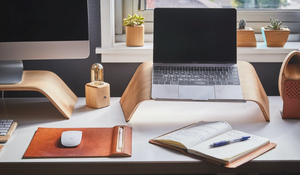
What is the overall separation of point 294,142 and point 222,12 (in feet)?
1.74

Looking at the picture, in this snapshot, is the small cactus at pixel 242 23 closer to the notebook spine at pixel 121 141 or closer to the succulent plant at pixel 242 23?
the succulent plant at pixel 242 23

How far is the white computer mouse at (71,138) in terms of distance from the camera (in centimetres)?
93

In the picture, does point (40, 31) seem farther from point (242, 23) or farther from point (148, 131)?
point (242, 23)

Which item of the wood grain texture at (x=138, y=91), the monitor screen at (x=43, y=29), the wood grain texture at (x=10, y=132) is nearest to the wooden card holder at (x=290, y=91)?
the wood grain texture at (x=138, y=91)

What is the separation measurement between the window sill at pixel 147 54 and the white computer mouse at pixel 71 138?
1.79ft

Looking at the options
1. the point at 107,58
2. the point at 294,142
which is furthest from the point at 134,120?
the point at 294,142

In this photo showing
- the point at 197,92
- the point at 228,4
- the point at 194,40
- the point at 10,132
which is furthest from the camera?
the point at 228,4

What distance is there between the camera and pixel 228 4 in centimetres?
163

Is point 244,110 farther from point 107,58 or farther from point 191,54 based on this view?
point 107,58

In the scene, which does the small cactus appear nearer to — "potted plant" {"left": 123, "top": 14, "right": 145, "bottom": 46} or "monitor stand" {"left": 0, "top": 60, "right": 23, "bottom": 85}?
"potted plant" {"left": 123, "top": 14, "right": 145, "bottom": 46}

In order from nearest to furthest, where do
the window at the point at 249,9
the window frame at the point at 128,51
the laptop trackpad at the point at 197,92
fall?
the laptop trackpad at the point at 197,92 → the window frame at the point at 128,51 → the window at the point at 249,9

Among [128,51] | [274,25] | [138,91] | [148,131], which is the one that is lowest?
[148,131]

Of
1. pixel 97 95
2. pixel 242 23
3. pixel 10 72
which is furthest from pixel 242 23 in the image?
pixel 10 72

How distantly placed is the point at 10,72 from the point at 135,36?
53 centimetres
